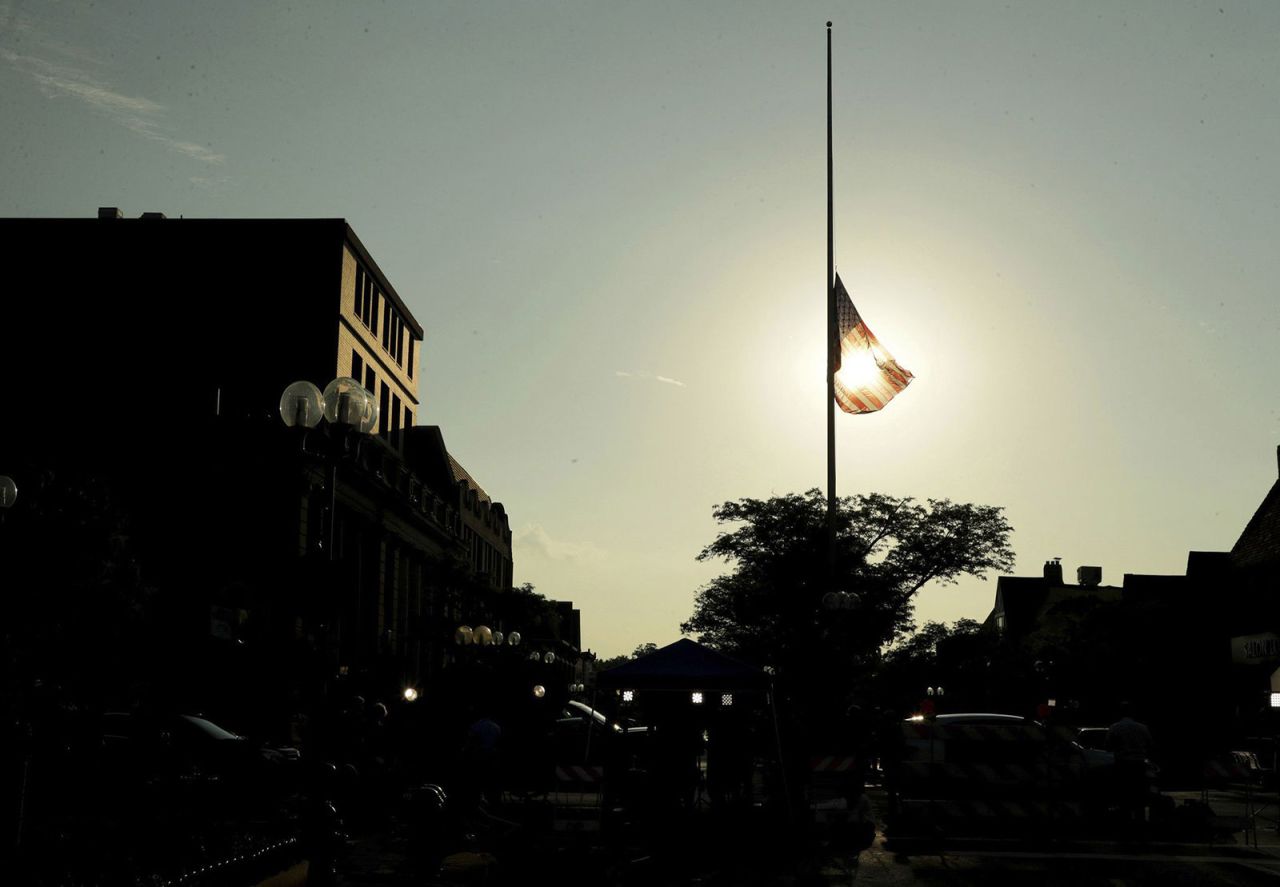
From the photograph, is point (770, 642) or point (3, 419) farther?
point (770, 642)

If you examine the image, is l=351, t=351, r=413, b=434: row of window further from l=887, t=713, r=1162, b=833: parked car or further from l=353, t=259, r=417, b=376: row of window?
l=887, t=713, r=1162, b=833: parked car

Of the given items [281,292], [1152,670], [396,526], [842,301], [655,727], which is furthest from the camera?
[396,526]

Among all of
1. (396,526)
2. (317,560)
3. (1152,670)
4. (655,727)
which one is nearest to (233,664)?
(396,526)

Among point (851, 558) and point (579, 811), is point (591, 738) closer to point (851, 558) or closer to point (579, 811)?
point (579, 811)

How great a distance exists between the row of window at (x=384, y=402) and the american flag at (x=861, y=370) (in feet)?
95.5

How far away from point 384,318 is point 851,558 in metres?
26.2

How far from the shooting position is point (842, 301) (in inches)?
1133

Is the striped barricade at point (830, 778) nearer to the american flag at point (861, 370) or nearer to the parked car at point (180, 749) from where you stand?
the parked car at point (180, 749)

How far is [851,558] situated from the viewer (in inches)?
2840

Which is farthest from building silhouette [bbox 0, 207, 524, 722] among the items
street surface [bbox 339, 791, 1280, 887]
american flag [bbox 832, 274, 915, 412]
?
street surface [bbox 339, 791, 1280, 887]

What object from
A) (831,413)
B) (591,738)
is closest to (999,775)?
(591,738)

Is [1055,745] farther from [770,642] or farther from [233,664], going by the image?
[770,642]

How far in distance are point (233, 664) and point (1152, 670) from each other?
28493 mm

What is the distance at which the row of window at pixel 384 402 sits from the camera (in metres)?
55.2
